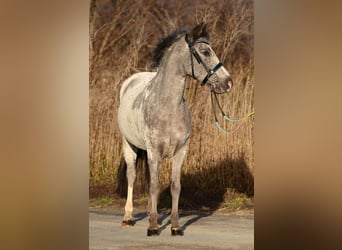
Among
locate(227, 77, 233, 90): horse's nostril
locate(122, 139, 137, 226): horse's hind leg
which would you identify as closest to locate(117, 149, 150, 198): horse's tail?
locate(122, 139, 137, 226): horse's hind leg

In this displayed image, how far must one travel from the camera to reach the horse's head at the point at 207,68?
13.8ft

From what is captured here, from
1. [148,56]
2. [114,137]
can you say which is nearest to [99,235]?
[114,137]

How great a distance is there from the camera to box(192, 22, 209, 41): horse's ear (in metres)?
4.27

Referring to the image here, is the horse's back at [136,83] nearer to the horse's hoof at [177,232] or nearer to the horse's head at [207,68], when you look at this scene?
the horse's head at [207,68]

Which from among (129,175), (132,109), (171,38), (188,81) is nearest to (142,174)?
(129,175)

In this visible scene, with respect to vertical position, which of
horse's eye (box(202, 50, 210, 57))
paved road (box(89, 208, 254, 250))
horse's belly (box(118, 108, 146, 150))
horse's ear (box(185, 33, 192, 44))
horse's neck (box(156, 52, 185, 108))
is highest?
horse's ear (box(185, 33, 192, 44))

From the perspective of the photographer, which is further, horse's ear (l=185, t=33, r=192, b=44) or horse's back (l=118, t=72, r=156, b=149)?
horse's back (l=118, t=72, r=156, b=149)

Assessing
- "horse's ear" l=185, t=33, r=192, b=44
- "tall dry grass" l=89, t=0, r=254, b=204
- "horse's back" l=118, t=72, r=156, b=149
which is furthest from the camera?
"tall dry grass" l=89, t=0, r=254, b=204

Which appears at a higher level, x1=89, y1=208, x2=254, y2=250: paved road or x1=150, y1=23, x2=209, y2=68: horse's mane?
x1=150, y1=23, x2=209, y2=68: horse's mane

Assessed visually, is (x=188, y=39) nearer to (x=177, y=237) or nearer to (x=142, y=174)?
(x=142, y=174)

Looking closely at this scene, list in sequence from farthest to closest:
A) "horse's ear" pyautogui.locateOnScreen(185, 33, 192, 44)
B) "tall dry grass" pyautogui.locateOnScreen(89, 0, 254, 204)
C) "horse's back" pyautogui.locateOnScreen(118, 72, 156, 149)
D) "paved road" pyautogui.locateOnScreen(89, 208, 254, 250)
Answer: "tall dry grass" pyautogui.locateOnScreen(89, 0, 254, 204), "horse's back" pyautogui.locateOnScreen(118, 72, 156, 149), "horse's ear" pyautogui.locateOnScreen(185, 33, 192, 44), "paved road" pyautogui.locateOnScreen(89, 208, 254, 250)

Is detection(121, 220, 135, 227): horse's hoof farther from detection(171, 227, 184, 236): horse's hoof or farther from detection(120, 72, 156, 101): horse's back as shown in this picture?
detection(120, 72, 156, 101): horse's back

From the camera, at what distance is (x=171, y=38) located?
14.2 ft

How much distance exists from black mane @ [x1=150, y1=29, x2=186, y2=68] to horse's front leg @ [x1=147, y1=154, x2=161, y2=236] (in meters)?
0.72
